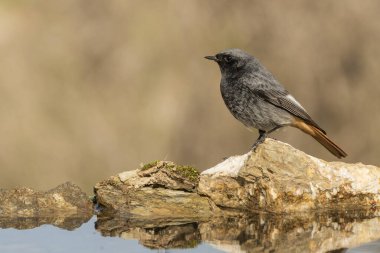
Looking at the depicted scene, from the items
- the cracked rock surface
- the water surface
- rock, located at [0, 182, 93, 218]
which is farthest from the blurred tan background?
the water surface

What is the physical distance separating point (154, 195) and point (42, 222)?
1.02 metres

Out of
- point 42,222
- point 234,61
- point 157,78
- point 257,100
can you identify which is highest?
point 157,78

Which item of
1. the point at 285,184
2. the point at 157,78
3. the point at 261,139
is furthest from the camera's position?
the point at 157,78

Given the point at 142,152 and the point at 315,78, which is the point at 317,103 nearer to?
the point at 315,78

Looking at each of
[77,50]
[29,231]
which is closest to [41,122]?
[77,50]

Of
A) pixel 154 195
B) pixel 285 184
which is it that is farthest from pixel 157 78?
pixel 285 184

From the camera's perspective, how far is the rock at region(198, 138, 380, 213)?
867cm

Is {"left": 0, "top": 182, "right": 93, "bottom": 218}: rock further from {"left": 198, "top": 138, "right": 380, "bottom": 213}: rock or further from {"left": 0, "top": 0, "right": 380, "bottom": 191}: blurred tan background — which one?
{"left": 0, "top": 0, "right": 380, "bottom": 191}: blurred tan background

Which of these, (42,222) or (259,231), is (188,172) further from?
(42,222)

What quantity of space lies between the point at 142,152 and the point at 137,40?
2361 mm

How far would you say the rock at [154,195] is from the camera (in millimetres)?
8695

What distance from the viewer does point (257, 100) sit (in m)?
9.72

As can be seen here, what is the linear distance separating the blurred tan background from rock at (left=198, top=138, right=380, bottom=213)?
492 centimetres

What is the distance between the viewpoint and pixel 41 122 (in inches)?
578
